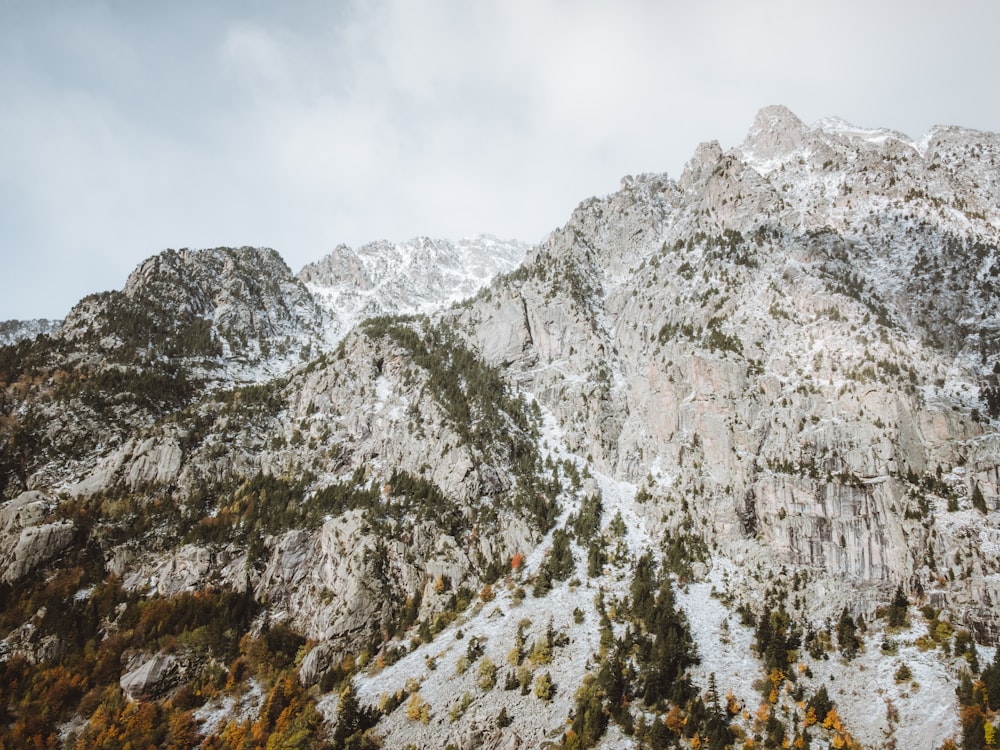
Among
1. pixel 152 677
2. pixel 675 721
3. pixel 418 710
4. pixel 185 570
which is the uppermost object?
pixel 185 570

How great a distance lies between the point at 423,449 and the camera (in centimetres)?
10612

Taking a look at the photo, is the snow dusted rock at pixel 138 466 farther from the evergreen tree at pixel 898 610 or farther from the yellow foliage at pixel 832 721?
the evergreen tree at pixel 898 610

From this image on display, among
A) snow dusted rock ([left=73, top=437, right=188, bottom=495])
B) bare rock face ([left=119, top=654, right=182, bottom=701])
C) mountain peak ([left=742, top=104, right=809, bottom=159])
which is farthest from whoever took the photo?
mountain peak ([left=742, top=104, right=809, bottom=159])

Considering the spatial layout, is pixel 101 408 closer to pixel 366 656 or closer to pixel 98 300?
pixel 98 300

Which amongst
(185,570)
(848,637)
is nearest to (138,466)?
(185,570)

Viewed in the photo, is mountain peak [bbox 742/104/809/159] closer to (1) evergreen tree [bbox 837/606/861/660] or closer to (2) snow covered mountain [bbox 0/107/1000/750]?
(2) snow covered mountain [bbox 0/107/1000/750]

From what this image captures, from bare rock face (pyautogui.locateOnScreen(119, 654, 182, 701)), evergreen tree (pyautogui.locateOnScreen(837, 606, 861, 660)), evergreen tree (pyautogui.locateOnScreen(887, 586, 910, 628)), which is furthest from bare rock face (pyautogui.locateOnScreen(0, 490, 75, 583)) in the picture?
evergreen tree (pyautogui.locateOnScreen(887, 586, 910, 628))

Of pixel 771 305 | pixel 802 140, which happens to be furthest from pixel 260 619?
pixel 802 140

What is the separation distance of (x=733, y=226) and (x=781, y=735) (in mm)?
115703

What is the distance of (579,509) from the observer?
3787 inches

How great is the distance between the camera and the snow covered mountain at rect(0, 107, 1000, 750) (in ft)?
194

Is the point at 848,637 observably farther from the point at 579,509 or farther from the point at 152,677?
the point at 152,677

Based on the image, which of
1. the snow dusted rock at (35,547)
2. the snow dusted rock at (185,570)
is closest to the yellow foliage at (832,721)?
the snow dusted rock at (185,570)

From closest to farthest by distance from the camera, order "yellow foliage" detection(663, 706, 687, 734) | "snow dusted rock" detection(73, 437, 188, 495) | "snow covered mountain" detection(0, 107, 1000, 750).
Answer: "yellow foliage" detection(663, 706, 687, 734)
"snow covered mountain" detection(0, 107, 1000, 750)
"snow dusted rock" detection(73, 437, 188, 495)
